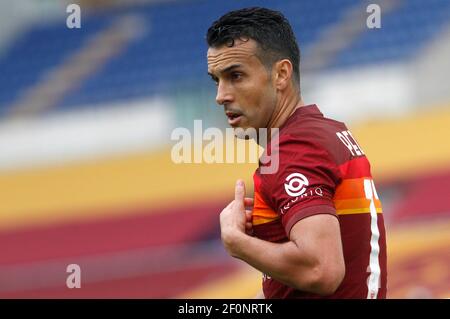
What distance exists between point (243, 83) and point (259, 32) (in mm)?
177

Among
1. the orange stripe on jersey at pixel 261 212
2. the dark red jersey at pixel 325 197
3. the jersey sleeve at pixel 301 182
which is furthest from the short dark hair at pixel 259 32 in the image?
the orange stripe on jersey at pixel 261 212

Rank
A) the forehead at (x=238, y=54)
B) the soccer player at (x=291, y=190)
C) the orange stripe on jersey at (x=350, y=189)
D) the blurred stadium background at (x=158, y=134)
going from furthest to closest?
1. the blurred stadium background at (x=158, y=134)
2. the forehead at (x=238, y=54)
3. the orange stripe on jersey at (x=350, y=189)
4. the soccer player at (x=291, y=190)

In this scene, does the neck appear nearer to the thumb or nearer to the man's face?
the man's face

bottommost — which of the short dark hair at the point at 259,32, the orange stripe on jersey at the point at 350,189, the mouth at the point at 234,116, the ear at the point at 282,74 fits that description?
the orange stripe on jersey at the point at 350,189

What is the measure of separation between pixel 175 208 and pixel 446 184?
3006mm

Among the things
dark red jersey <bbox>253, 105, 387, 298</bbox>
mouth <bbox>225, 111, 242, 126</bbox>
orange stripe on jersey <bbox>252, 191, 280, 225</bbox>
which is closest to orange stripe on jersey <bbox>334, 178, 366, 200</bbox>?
dark red jersey <bbox>253, 105, 387, 298</bbox>

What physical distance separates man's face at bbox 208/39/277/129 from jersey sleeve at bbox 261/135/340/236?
0.28m

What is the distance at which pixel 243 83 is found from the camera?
264 centimetres

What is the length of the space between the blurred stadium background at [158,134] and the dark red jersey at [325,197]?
525cm

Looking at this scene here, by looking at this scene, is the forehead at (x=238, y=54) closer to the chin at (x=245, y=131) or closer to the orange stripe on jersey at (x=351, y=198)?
the chin at (x=245, y=131)

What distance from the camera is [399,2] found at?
972 centimetres

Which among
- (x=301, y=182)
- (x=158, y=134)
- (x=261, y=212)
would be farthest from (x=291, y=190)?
(x=158, y=134)

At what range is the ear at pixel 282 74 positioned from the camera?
2.69m
